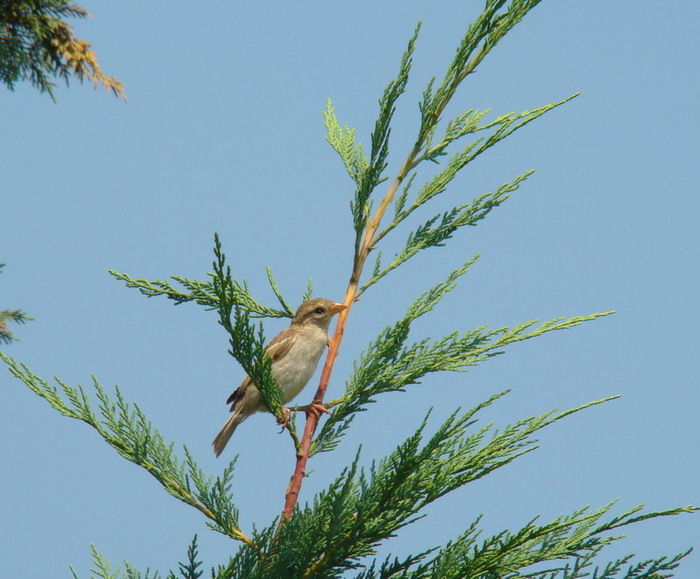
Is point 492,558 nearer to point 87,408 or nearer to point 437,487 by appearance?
point 437,487

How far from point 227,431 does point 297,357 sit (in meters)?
0.78

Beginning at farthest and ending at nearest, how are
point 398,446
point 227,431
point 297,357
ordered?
1. point 227,431
2. point 297,357
3. point 398,446

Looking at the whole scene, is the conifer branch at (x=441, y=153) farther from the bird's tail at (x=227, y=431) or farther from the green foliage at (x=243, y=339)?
the bird's tail at (x=227, y=431)

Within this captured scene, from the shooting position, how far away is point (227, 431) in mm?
6230

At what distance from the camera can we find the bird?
19.9 ft

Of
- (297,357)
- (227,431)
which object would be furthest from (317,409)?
(227,431)

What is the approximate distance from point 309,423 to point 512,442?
85 centimetres

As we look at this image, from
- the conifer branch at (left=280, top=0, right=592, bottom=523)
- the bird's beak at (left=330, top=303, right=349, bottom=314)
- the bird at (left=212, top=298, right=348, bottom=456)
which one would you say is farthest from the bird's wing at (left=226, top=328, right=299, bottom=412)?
the conifer branch at (left=280, top=0, right=592, bottom=523)

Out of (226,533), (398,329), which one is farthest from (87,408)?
(398,329)

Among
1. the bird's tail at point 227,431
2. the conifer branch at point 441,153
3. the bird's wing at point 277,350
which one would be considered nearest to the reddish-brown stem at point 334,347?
the conifer branch at point 441,153

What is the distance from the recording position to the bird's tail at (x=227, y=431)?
6180 millimetres

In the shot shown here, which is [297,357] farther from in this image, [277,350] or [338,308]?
[338,308]

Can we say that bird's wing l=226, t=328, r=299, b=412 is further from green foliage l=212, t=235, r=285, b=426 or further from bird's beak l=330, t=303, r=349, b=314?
green foliage l=212, t=235, r=285, b=426

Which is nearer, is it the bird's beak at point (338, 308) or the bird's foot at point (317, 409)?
the bird's foot at point (317, 409)
